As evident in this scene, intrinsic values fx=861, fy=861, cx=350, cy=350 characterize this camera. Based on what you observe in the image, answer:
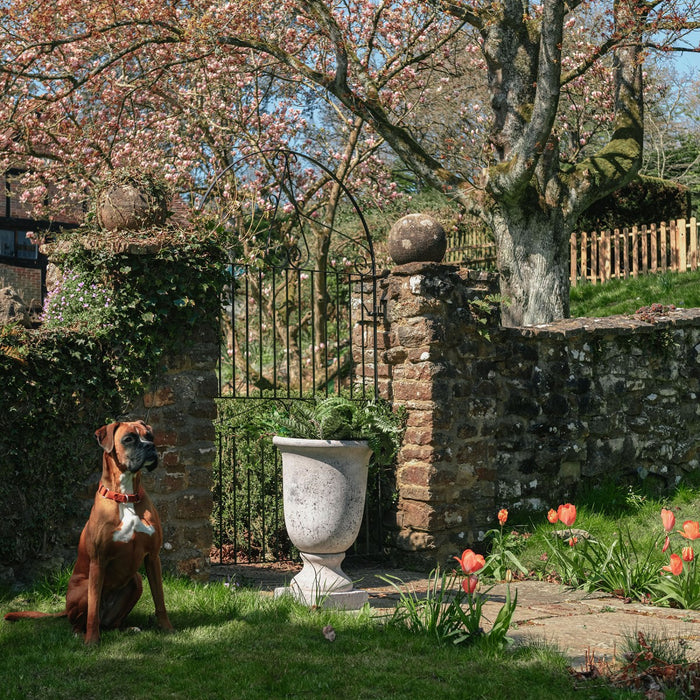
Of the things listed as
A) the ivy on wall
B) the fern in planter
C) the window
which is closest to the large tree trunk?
the fern in planter

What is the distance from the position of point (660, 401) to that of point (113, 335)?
19.2 ft

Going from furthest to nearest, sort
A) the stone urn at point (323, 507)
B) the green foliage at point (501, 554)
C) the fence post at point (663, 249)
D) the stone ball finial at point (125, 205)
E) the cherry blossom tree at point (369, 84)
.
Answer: the fence post at point (663, 249)
the cherry blossom tree at point (369, 84)
the green foliage at point (501, 554)
the stone ball finial at point (125, 205)
the stone urn at point (323, 507)

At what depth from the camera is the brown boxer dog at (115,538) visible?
421cm

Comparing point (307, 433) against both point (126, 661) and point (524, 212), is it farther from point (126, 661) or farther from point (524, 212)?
point (524, 212)

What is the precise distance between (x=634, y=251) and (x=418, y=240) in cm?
953

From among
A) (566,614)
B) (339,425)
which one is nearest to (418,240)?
(339,425)

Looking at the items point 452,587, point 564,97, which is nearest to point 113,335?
point 452,587

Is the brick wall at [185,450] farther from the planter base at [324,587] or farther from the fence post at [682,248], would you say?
the fence post at [682,248]

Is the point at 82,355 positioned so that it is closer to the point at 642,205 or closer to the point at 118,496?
the point at 118,496

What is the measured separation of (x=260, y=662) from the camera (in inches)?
159

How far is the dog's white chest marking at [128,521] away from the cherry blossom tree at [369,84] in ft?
22.0

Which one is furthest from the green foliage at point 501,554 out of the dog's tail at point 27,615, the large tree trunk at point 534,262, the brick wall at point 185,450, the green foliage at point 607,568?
the large tree trunk at point 534,262

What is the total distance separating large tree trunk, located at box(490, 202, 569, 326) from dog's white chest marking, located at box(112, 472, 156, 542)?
6784mm

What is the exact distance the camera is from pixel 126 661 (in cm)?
400
